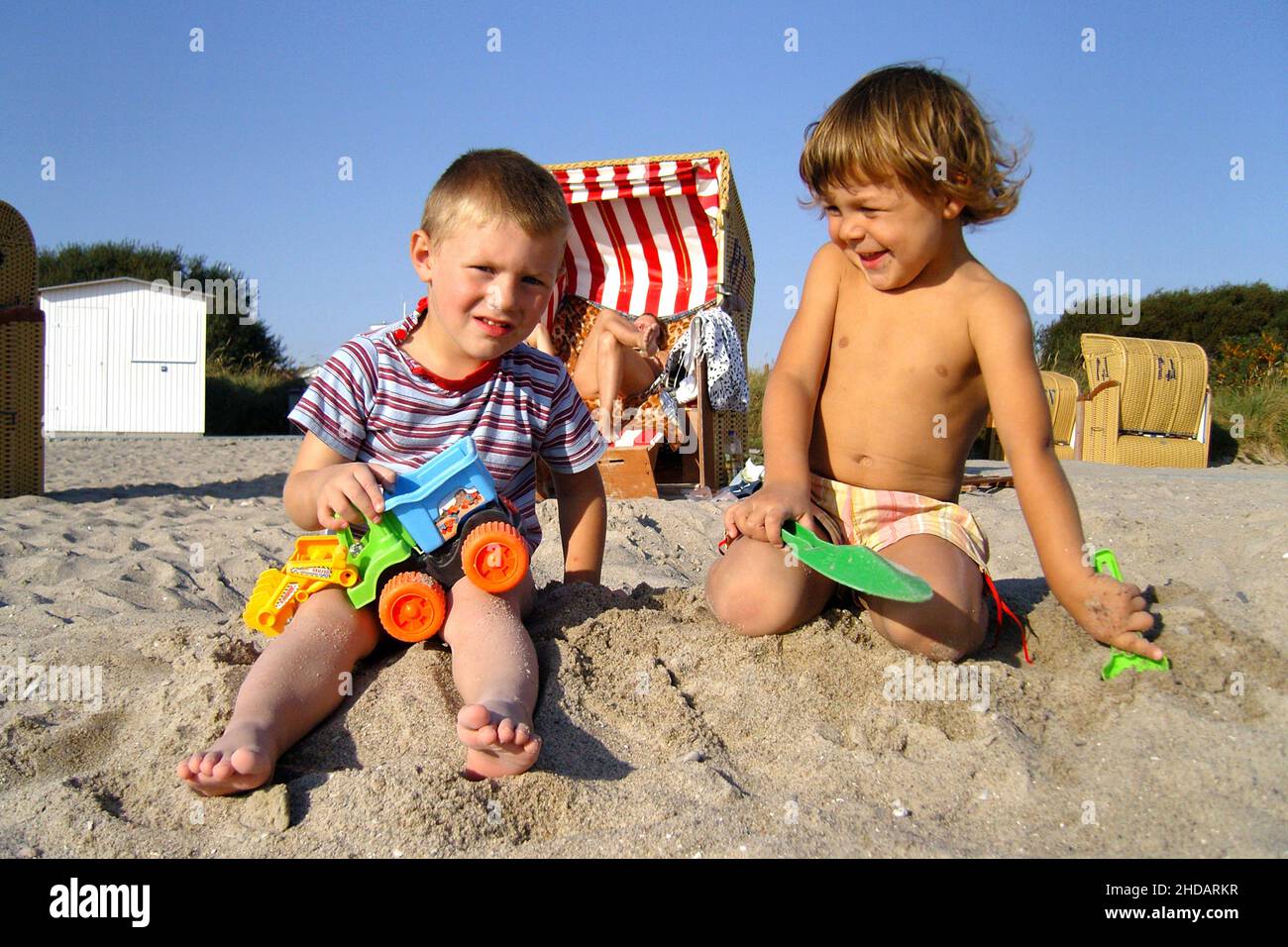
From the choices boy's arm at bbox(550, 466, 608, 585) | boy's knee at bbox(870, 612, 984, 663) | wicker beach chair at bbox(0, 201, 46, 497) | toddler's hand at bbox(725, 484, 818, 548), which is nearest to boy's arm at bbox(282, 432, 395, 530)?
boy's arm at bbox(550, 466, 608, 585)

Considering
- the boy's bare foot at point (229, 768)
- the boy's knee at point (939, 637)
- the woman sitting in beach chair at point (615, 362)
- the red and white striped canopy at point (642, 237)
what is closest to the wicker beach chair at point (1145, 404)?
the red and white striped canopy at point (642, 237)

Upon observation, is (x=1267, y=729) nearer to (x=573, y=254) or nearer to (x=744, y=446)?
(x=744, y=446)

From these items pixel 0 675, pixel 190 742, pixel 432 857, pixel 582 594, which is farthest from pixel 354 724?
pixel 0 675

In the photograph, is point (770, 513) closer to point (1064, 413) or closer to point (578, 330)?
point (578, 330)

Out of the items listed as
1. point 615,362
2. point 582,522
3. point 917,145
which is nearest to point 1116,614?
point 917,145

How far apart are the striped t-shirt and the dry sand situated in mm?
359

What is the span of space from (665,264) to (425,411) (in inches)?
209

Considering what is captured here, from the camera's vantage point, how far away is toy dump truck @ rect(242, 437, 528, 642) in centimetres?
181

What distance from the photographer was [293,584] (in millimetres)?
1827

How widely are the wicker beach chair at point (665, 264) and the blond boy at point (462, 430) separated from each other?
3874 mm

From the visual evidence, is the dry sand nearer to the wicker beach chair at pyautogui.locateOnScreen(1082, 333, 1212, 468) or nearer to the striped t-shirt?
the striped t-shirt

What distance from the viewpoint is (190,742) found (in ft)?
5.40
